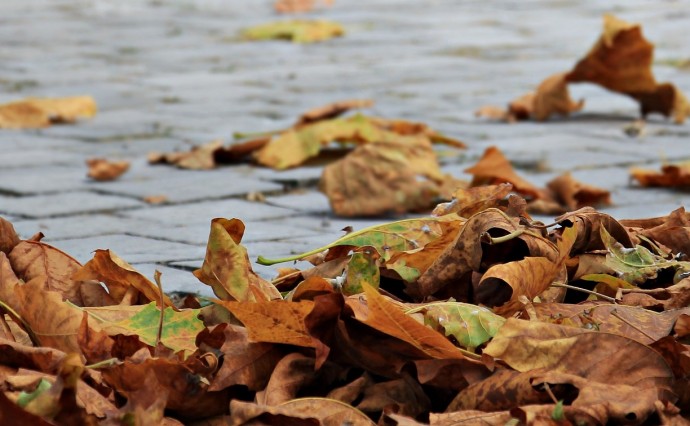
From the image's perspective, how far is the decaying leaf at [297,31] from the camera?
8414mm

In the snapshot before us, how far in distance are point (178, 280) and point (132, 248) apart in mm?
464

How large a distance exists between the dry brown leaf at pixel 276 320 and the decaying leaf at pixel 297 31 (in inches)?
267

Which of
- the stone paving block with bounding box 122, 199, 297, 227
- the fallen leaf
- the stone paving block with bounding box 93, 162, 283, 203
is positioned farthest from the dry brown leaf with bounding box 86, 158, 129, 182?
the fallen leaf

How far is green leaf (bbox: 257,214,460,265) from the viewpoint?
211 centimetres

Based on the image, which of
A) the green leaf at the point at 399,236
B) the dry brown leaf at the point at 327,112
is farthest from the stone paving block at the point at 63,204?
the green leaf at the point at 399,236

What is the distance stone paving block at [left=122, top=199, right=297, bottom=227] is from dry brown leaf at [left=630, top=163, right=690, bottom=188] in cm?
106

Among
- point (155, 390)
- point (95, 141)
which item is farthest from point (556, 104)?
point (155, 390)

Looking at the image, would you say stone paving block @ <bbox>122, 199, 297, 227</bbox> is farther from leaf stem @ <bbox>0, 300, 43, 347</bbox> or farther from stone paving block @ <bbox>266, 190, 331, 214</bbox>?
leaf stem @ <bbox>0, 300, 43, 347</bbox>

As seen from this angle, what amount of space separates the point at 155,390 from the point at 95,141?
317cm

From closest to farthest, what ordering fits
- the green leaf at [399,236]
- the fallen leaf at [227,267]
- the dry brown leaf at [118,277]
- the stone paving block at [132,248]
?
1. the fallen leaf at [227,267]
2. the dry brown leaf at [118,277]
3. the green leaf at [399,236]
4. the stone paving block at [132,248]

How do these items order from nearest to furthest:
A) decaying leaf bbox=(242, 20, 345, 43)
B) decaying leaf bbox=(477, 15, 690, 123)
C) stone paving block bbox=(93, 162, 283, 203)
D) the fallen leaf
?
1. the fallen leaf
2. stone paving block bbox=(93, 162, 283, 203)
3. decaying leaf bbox=(477, 15, 690, 123)
4. decaying leaf bbox=(242, 20, 345, 43)

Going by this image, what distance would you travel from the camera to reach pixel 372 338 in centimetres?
170

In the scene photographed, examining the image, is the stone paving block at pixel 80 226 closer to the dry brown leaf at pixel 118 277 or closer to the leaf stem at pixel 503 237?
the dry brown leaf at pixel 118 277

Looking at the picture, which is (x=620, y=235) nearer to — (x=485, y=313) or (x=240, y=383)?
(x=485, y=313)
